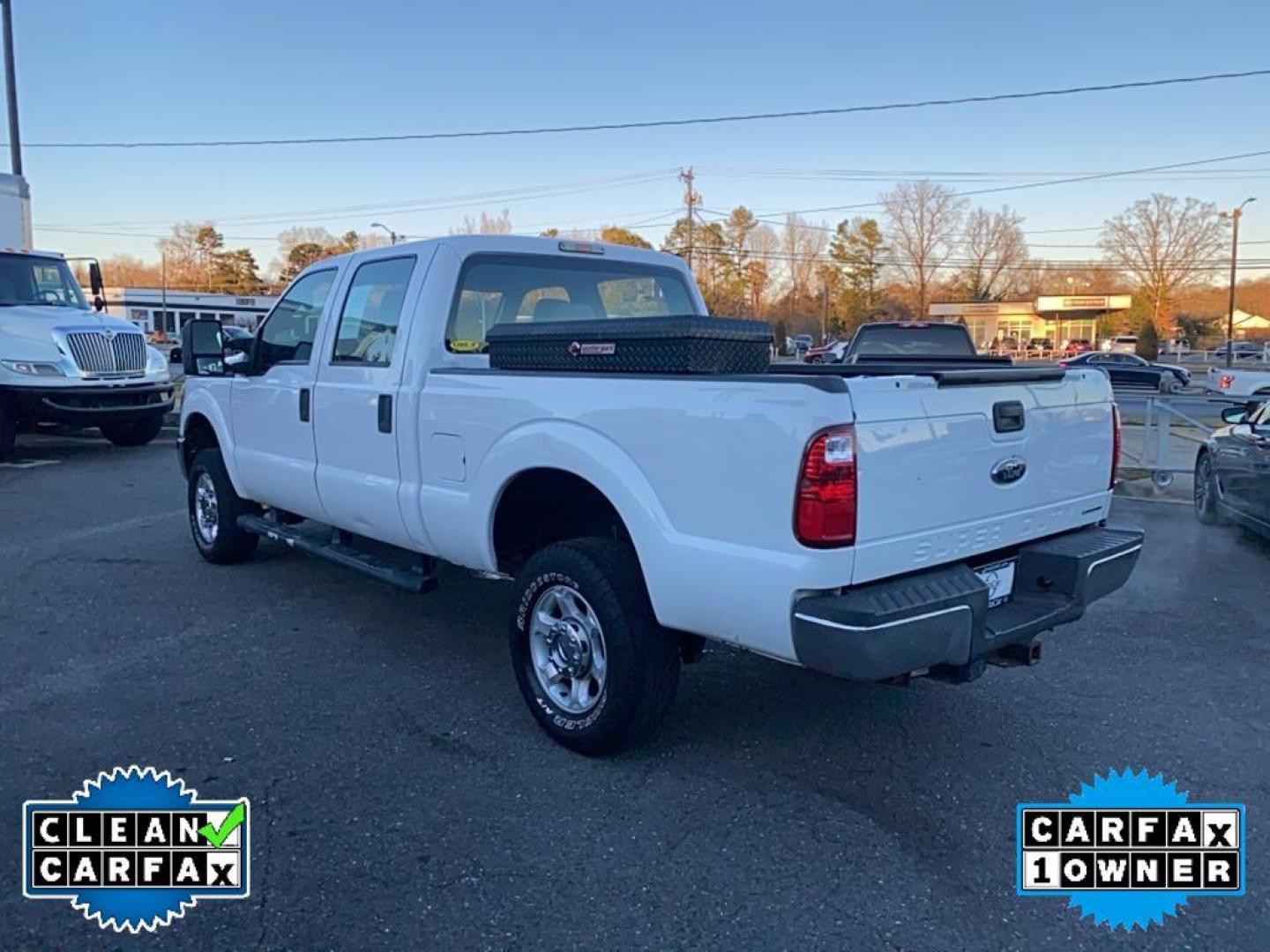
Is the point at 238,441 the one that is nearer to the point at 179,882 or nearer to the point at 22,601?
the point at 22,601

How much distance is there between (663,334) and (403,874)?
1995 millimetres

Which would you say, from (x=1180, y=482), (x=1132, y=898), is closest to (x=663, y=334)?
(x=1132, y=898)

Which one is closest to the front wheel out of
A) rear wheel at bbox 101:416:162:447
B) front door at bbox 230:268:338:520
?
front door at bbox 230:268:338:520

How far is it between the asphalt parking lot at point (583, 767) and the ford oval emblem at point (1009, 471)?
1165mm

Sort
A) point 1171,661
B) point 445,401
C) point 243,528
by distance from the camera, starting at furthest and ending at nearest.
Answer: point 243,528, point 1171,661, point 445,401

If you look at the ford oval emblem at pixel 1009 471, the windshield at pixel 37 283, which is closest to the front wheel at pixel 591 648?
the ford oval emblem at pixel 1009 471

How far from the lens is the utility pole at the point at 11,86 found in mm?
18719

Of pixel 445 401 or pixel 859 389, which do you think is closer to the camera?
pixel 859 389

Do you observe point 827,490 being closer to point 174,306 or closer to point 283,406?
point 283,406

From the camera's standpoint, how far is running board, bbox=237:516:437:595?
4695 mm

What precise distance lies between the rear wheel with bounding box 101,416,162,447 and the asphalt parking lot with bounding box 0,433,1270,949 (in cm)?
882

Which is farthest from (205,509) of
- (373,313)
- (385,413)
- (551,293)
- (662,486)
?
(662,486)

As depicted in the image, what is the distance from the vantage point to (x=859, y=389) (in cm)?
296

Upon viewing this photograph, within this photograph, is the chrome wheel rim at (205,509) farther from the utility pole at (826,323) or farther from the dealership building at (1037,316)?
the dealership building at (1037,316)
